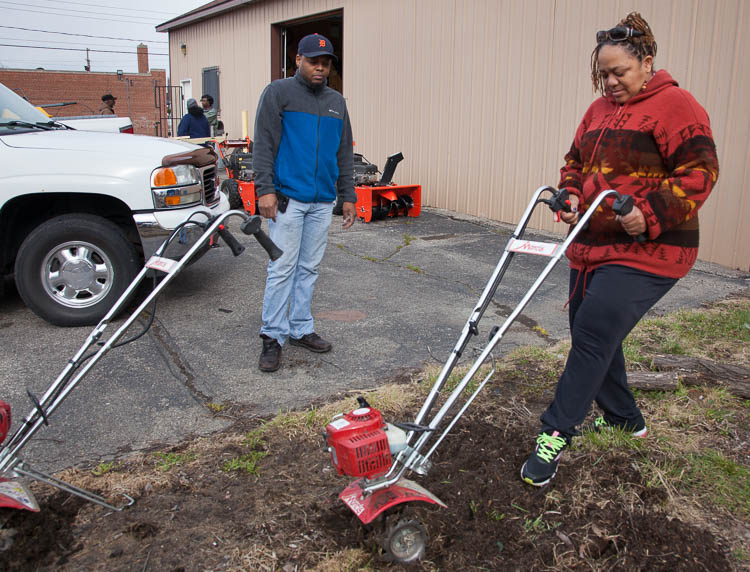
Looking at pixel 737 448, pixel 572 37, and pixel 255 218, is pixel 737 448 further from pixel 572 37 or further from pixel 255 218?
pixel 572 37

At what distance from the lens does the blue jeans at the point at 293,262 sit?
4.05 metres

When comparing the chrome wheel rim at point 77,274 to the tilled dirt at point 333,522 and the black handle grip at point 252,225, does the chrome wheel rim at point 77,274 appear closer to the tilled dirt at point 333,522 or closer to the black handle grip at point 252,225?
the tilled dirt at point 333,522

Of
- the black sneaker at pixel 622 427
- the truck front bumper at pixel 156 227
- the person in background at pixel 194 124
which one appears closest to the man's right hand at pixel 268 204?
the truck front bumper at pixel 156 227

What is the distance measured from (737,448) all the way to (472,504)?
1512 mm

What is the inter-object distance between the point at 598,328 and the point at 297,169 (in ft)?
7.14

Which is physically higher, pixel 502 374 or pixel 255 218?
pixel 255 218

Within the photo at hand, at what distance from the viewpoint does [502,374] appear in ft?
13.3

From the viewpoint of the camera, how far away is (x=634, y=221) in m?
2.39

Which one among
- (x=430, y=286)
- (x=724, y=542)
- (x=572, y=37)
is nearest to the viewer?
(x=724, y=542)

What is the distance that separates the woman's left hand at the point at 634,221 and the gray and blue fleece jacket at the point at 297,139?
2133 millimetres

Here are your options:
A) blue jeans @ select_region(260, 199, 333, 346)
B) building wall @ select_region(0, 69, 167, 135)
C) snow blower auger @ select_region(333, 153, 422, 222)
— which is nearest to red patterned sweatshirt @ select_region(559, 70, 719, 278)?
blue jeans @ select_region(260, 199, 333, 346)

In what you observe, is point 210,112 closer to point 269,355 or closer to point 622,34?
point 269,355

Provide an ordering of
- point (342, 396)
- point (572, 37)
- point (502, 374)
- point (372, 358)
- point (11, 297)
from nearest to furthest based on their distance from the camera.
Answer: point (342, 396) < point (502, 374) < point (372, 358) < point (11, 297) < point (572, 37)

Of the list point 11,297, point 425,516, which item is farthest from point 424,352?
point 11,297
